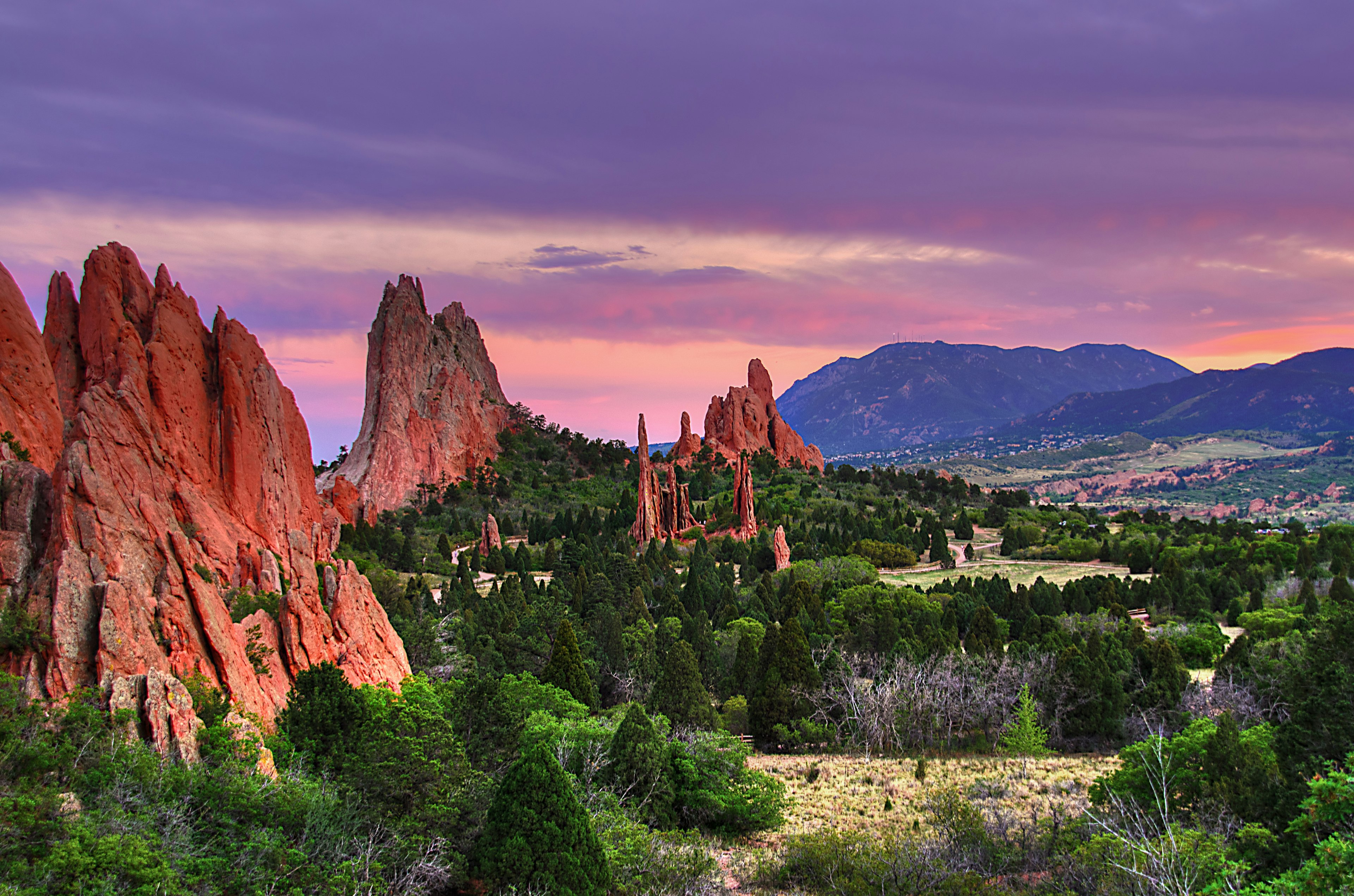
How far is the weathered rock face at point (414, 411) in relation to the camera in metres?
128

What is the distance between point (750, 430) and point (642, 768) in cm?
13943

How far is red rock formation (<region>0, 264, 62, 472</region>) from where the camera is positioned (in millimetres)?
24859

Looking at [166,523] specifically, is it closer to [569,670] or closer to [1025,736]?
[569,670]

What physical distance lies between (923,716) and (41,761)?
41.3 m

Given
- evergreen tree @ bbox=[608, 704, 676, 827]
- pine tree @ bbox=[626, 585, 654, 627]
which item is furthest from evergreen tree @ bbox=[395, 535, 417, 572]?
evergreen tree @ bbox=[608, 704, 676, 827]

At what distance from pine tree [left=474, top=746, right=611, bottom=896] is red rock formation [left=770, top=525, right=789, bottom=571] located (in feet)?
239

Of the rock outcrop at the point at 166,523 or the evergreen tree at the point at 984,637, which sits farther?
the evergreen tree at the point at 984,637

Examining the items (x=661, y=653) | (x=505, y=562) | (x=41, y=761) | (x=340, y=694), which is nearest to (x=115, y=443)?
(x=340, y=694)

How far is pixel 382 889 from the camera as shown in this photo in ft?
59.2

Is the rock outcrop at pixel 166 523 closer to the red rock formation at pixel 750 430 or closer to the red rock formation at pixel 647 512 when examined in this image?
the red rock formation at pixel 647 512

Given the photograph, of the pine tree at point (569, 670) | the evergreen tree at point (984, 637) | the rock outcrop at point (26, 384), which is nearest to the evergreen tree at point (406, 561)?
the pine tree at point (569, 670)

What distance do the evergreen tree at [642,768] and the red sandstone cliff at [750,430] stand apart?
129226 mm

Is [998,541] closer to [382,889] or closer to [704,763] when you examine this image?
[704,763]

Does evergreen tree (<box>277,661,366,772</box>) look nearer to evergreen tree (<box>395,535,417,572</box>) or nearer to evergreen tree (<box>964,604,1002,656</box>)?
evergreen tree (<box>964,604,1002,656</box>)
